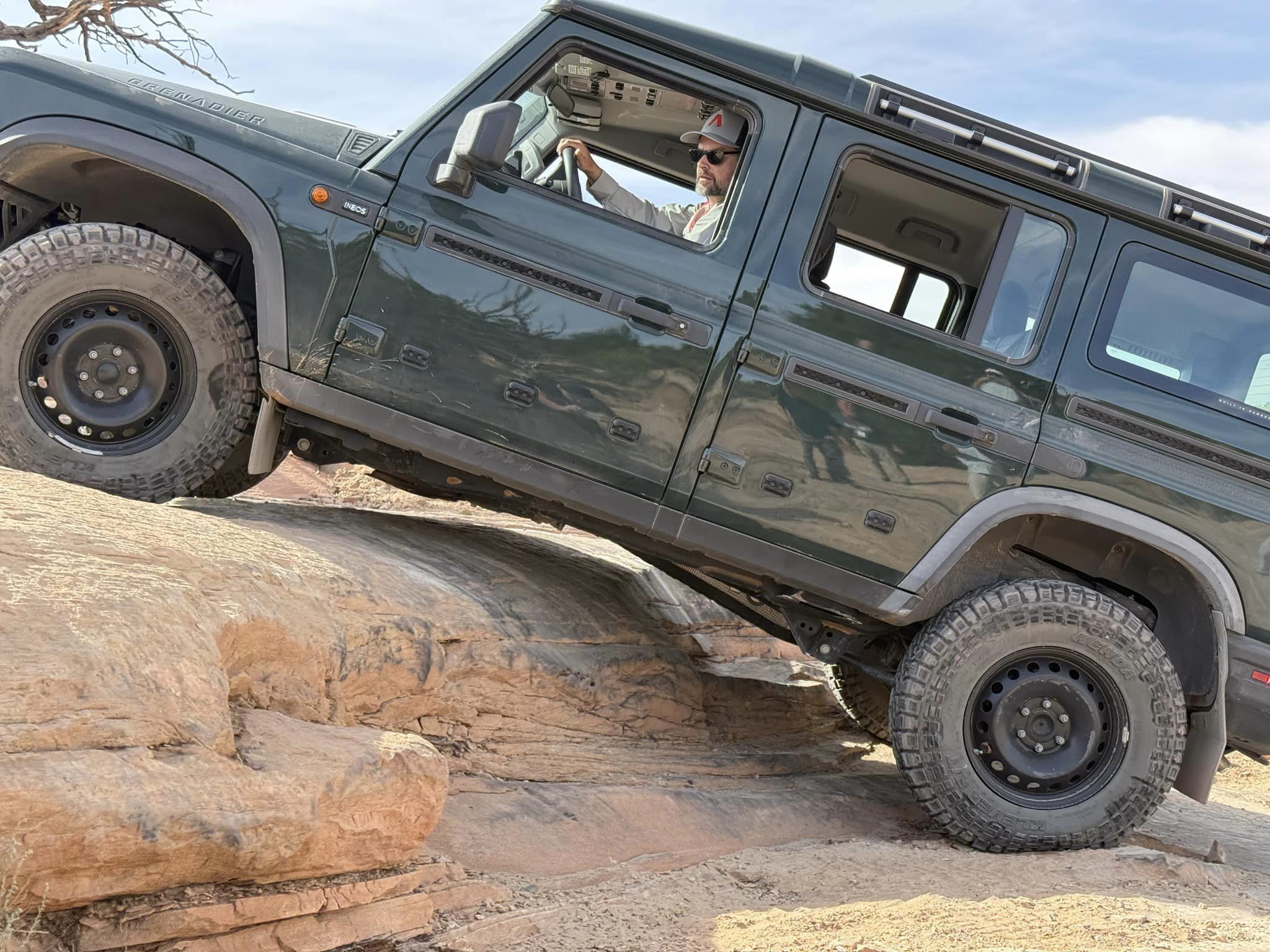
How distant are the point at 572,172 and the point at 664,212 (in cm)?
42

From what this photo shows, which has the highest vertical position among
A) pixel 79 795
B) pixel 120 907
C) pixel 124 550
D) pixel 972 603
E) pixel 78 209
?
pixel 78 209

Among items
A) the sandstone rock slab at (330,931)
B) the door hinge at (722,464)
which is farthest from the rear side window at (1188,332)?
the sandstone rock slab at (330,931)

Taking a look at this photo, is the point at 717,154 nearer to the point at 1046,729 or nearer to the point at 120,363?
the point at 120,363

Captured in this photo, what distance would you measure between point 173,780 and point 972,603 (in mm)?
2757

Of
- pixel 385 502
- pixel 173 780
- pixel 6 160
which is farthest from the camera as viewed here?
pixel 385 502

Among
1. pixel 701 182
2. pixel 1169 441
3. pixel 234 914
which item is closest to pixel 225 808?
pixel 234 914

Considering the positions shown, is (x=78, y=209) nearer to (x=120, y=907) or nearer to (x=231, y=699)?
(x=231, y=699)

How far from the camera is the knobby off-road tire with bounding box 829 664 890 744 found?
17.7 ft

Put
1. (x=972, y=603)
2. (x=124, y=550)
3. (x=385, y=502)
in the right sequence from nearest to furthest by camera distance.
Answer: (x=124, y=550)
(x=972, y=603)
(x=385, y=502)

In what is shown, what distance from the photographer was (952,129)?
3.96m

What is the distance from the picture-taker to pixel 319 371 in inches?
154

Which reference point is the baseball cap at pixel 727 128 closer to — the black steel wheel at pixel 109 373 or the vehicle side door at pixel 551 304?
the vehicle side door at pixel 551 304

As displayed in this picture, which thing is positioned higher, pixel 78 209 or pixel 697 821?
pixel 78 209

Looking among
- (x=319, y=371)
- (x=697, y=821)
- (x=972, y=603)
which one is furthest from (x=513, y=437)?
(x=972, y=603)
